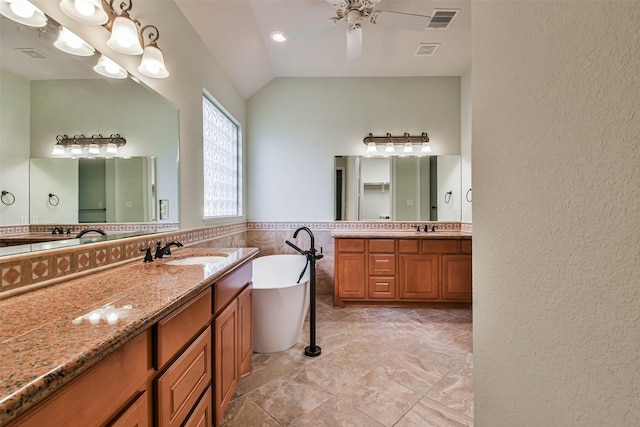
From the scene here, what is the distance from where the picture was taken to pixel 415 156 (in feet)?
11.9

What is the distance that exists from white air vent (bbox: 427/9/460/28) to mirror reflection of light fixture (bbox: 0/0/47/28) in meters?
2.63

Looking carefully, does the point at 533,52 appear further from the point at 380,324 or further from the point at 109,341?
the point at 380,324

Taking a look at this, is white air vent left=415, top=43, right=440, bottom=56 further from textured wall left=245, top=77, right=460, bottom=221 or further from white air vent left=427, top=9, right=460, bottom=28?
textured wall left=245, top=77, right=460, bottom=221

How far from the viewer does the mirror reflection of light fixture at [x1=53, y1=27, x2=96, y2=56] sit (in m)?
1.15

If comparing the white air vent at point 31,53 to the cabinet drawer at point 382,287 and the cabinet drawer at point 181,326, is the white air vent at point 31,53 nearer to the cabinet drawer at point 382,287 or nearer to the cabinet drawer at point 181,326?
the cabinet drawer at point 181,326

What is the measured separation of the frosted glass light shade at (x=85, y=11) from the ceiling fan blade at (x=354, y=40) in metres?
1.59

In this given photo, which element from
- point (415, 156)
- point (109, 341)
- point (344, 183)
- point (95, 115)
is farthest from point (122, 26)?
point (415, 156)

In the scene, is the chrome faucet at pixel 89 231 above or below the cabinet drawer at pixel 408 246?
above

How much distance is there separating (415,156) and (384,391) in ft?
9.21

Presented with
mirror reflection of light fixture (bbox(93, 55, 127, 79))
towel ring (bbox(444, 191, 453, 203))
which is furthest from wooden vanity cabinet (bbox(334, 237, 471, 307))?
mirror reflection of light fixture (bbox(93, 55, 127, 79))

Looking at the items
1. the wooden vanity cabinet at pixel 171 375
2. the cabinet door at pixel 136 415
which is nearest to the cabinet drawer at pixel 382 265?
the wooden vanity cabinet at pixel 171 375

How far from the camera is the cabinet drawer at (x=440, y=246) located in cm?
305

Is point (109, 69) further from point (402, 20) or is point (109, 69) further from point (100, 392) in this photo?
point (402, 20)

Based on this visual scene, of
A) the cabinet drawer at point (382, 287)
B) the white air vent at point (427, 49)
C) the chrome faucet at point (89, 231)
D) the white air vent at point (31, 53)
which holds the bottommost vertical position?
the cabinet drawer at point (382, 287)
